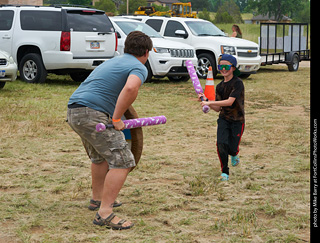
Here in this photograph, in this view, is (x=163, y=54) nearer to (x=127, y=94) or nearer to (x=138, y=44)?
(x=138, y=44)

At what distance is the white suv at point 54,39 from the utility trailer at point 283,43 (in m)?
7.01

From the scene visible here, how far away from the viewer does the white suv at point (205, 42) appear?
663 inches

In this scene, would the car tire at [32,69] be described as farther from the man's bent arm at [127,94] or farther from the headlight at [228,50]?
the man's bent arm at [127,94]

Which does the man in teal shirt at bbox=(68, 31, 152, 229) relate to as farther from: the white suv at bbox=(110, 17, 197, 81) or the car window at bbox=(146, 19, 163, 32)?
the car window at bbox=(146, 19, 163, 32)

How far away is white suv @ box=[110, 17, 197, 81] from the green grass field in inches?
169

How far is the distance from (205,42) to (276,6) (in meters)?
110

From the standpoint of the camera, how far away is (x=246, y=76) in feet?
59.6

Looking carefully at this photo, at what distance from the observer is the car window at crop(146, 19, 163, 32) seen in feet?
58.4

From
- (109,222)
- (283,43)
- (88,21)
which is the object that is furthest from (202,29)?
(109,222)

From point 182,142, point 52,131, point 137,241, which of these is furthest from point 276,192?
point 52,131

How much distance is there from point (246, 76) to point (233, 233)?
14.3 meters

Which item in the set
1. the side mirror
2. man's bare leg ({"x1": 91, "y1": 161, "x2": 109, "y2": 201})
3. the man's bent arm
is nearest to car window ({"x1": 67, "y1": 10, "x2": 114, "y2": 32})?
the side mirror

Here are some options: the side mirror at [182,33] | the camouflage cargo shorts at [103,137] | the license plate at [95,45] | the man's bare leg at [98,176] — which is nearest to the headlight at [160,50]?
the license plate at [95,45]

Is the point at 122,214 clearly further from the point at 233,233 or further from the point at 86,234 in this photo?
the point at 233,233
